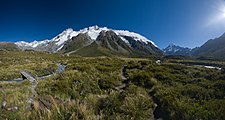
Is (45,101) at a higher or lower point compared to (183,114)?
higher

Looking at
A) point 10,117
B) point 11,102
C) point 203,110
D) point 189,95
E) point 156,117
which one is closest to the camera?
point 10,117

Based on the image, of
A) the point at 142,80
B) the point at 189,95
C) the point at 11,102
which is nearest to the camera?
the point at 11,102

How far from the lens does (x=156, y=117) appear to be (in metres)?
8.66

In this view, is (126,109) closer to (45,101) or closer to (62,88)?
(45,101)

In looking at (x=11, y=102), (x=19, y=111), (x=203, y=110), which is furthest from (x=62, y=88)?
(x=203, y=110)

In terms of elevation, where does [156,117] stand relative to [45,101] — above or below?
below

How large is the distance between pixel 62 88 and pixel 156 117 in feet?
23.2

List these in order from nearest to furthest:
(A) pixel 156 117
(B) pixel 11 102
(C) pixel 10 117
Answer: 1. (C) pixel 10 117
2. (A) pixel 156 117
3. (B) pixel 11 102

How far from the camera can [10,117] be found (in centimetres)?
747

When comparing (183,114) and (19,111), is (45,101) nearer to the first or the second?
(19,111)

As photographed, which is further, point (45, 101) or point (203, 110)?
point (45, 101)

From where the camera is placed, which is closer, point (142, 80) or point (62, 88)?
point (62, 88)

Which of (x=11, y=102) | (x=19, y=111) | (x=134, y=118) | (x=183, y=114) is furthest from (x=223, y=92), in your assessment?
(x=11, y=102)

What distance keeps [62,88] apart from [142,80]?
7358mm
